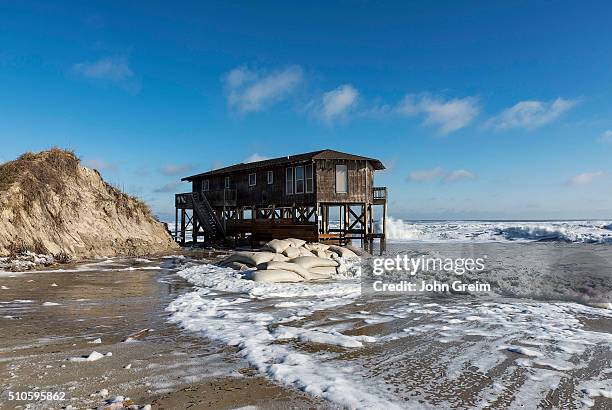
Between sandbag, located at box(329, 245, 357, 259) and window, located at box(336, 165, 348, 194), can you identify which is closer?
sandbag, located at box(329, 245, 357, 259)

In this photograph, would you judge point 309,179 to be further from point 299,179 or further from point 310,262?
point 310,262

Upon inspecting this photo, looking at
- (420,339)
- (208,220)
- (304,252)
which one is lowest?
(420,339)

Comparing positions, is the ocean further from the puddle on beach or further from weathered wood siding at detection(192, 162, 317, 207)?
weathered wood siding at detection(192, 162, 317, 207)

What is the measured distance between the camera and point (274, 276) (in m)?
10.9

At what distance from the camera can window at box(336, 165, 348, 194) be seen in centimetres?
2466

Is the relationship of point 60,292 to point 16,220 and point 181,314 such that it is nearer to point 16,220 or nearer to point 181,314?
point 181,314

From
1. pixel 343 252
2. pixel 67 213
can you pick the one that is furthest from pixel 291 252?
pixel 67 213

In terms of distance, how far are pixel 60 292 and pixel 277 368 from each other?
6934 mm

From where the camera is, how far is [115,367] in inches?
166

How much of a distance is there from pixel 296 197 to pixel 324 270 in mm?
13108

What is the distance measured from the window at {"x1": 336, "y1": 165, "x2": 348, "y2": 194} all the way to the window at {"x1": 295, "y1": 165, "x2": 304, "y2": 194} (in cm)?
205

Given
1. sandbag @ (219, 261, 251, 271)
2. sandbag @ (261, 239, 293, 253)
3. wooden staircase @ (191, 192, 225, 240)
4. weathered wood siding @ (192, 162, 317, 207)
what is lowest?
sandbag @ (219, 261, 251, 271)

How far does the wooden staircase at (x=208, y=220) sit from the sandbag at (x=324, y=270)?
1620 cm

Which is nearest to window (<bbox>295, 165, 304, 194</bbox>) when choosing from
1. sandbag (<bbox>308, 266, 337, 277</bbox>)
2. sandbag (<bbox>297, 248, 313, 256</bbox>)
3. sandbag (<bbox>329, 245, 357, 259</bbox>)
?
sandbag (<bbox>329, 245, 357, 259</bbox>)
